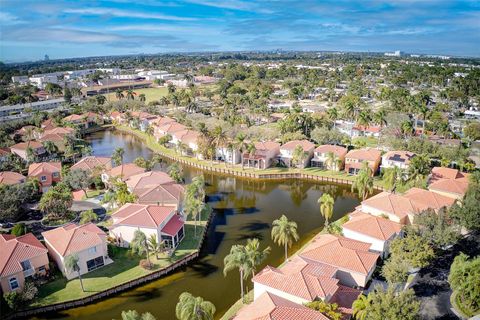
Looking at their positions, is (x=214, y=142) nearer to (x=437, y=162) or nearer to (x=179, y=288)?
(x=179, y=288)

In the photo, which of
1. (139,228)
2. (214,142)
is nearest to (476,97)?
(214,142)

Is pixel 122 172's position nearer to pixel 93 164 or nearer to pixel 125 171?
pixel 125 171

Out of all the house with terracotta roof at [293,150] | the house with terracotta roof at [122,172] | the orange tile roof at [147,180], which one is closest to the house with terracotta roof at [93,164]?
the house with terracotta roof at [122,172]

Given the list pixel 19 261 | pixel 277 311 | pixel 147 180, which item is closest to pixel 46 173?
pixel 147 180

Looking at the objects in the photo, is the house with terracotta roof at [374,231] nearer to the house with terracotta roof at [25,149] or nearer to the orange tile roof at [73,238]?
the orange tile roof at [73,238]

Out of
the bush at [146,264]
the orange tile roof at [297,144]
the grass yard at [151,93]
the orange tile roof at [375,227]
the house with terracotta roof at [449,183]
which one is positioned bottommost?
the bush at [146,264]

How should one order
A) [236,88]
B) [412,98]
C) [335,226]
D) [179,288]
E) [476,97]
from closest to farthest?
[179,288]
[335,226]
[412,98]
[476,97]
[236,88]

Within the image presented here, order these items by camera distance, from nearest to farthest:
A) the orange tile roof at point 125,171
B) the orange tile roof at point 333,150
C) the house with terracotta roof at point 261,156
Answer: the orange tile roof at point 125,171
the orange tile roof at point 333,150
the house with terracotta roof at point 261,156
